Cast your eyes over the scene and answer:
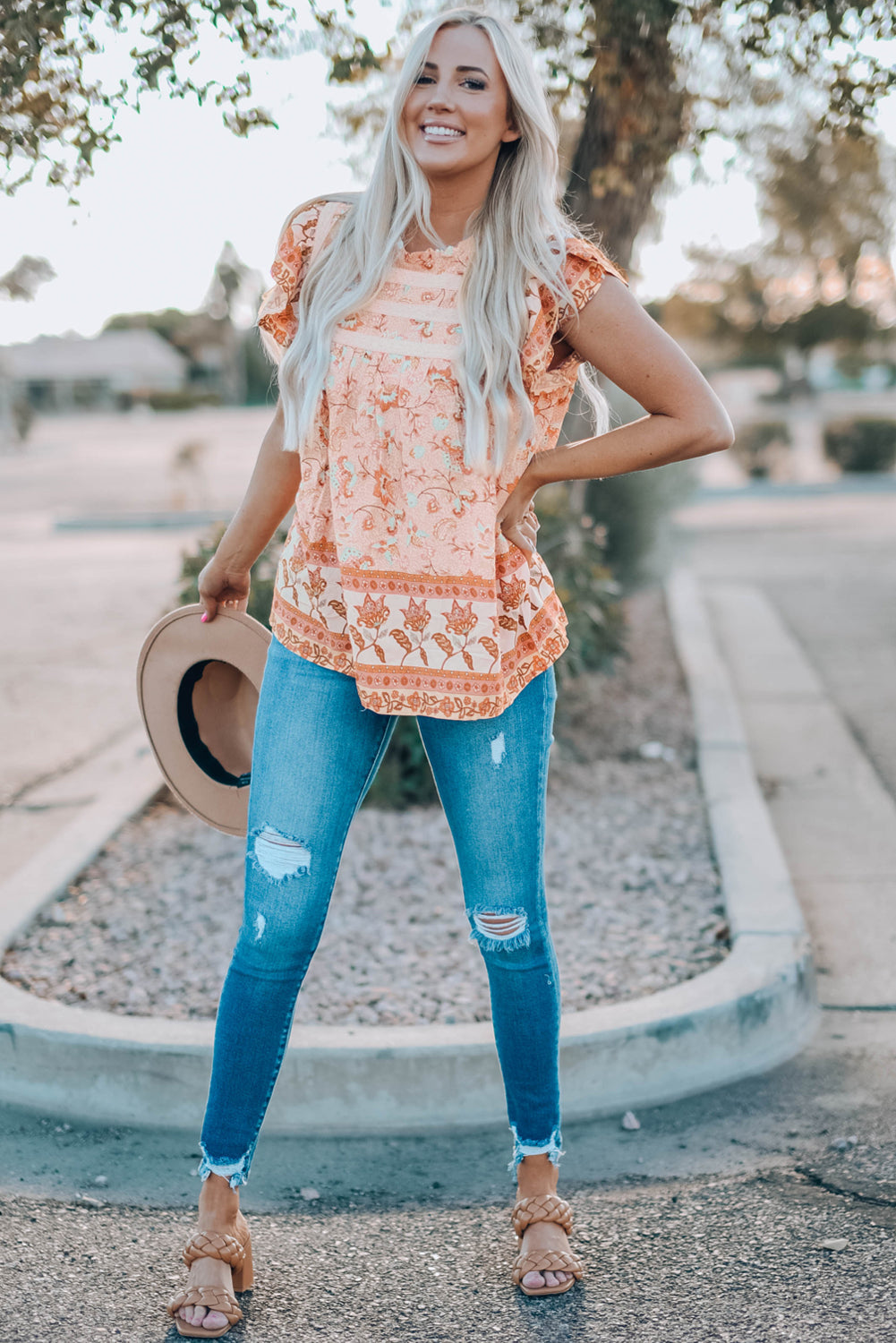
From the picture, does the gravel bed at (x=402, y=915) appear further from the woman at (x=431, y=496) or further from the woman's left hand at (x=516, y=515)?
the woman's left hand at (x=516, y=515)

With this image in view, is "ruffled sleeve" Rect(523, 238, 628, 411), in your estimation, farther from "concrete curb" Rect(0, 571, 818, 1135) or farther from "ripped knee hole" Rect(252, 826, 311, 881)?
"concrete curb" Rect(0, 571, 818, 1135)

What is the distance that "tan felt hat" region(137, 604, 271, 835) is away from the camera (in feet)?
8.86

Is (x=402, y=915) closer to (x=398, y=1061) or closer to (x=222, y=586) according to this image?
(x=398, y=1061)

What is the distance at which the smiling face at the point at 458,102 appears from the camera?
211 cm

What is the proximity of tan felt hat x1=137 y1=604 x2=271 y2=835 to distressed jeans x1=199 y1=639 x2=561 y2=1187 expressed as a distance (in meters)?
0.48

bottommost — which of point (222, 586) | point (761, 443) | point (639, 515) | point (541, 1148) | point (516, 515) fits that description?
point (541, 1148)

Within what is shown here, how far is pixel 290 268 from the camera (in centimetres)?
223

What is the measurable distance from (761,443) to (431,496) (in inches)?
888

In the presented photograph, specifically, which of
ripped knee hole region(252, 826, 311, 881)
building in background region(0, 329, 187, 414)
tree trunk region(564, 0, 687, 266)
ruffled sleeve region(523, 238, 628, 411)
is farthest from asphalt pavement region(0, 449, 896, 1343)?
building in background region(0, 329, 187, 414)

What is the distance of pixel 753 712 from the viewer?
23.2 ft

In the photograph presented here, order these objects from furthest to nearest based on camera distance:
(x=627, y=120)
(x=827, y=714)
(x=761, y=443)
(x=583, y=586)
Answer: (x=761, y=443)
(x=827, y=714)
(x=583, y=586)
(x=627, y=120)

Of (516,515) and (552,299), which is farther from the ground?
(552,299)

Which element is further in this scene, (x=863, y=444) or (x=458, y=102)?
(x=863, y=444)

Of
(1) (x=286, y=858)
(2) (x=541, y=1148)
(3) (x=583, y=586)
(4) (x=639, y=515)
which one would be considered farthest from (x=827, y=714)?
(1) (x=286, y=858)
